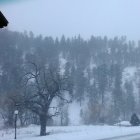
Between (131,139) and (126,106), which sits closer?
(131,139)

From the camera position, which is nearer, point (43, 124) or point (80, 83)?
point (43, 124)

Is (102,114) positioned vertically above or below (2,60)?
below

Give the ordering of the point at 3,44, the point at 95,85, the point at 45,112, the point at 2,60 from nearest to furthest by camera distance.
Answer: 1. the point at 45,112
2. the point at 95,85
3. the point at 2,60
4. the point at 3,44

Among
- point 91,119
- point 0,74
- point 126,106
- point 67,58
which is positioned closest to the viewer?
point 91,119

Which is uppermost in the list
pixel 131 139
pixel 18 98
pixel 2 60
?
pixel 2 60

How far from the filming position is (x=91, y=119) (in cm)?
9888

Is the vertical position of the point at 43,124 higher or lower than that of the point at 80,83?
lower

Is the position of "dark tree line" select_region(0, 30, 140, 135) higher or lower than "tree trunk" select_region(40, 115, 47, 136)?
higher

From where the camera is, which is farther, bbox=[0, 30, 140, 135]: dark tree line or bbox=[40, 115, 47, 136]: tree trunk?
bbox=[0, 30, 140, 135]: dark tree line

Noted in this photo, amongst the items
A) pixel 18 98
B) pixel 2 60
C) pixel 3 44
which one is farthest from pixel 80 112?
pixel 18 98

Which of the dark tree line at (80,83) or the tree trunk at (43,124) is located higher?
the dark tree line at (80,83)

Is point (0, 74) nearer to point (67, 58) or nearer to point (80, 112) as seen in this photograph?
point (80, 112)

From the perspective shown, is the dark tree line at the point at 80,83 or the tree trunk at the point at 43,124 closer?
the tree trunk at the point at 43,124

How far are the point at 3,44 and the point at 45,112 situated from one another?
131963mm
